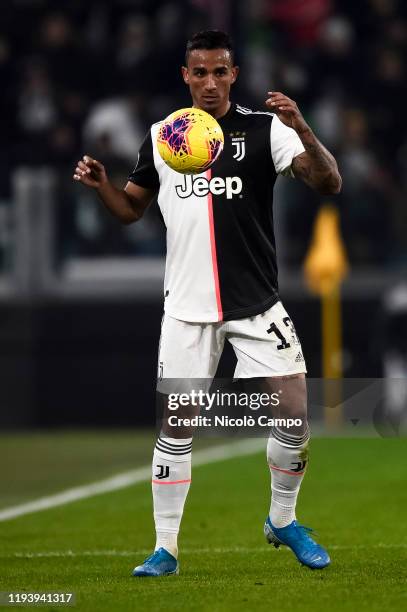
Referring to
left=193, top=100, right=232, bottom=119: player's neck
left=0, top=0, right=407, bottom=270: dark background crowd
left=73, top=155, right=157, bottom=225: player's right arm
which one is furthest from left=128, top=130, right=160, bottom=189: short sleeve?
left=0, top=0, right=407, bottom=270: dark background crowd

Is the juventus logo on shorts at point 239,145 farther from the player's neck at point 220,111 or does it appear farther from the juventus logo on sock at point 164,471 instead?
the juventus logo on sock at point 164,471

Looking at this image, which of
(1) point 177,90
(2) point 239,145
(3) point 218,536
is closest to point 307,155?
(2) point 239,145

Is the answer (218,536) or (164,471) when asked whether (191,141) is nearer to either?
(164,471)

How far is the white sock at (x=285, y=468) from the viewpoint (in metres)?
6.84

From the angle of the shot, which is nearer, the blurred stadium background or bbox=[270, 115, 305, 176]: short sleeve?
bbox=[270, 115, 305, 176]: short sleeve

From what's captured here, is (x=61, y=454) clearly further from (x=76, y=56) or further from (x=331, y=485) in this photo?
(x=76, y=56)

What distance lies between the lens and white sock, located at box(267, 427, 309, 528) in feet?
22.4

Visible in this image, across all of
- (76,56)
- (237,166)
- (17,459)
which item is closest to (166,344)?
(237,166)

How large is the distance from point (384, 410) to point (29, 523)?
2643 mm

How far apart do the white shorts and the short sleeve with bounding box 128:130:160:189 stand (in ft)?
2.12

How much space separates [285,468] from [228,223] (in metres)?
1.10

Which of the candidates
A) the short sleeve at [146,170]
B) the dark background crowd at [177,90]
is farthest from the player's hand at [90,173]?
the dark background crowd at [177,90]

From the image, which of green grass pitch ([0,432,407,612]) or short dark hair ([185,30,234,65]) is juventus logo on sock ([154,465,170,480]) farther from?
short dark hair ([185,30,234,65])

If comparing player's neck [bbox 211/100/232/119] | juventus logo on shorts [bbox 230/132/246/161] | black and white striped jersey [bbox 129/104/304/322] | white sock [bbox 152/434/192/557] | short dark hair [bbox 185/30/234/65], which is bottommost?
white sock [bbox 152/434/192/557]
